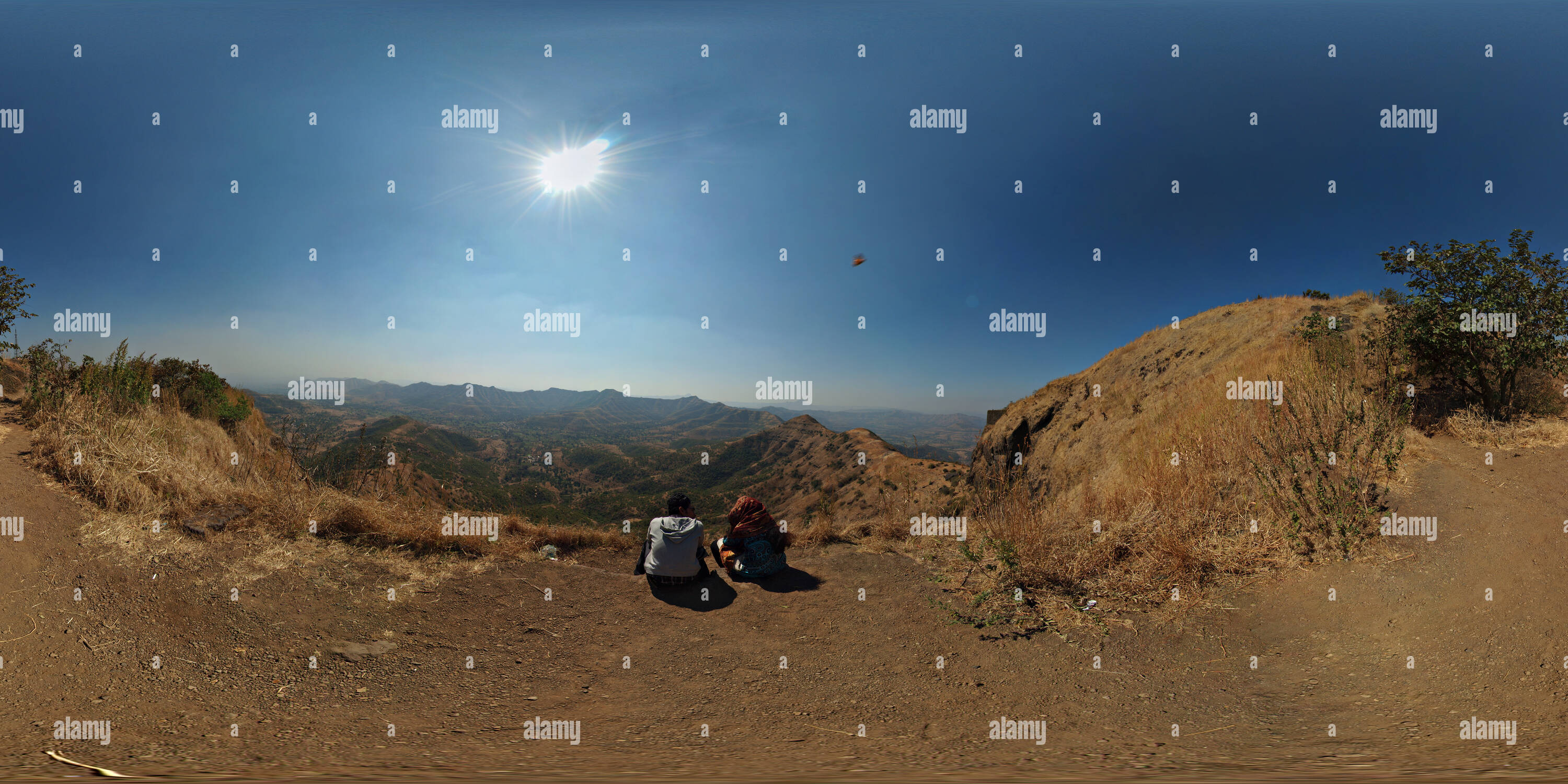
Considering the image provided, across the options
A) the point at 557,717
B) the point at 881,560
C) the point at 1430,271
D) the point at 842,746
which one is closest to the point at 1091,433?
the point at 1430,271

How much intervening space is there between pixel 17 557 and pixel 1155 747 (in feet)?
28.2

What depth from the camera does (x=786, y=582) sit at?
6.28 metres

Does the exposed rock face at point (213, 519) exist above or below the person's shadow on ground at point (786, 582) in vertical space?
above

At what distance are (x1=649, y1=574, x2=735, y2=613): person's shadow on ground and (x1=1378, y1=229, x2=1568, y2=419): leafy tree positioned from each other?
Answer: 11.0 m

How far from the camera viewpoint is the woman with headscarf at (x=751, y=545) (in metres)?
6.19

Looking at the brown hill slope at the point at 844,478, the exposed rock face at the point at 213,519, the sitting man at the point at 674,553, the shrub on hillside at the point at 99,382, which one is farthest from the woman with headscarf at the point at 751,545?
the shrub on hillside at the point at 99,382

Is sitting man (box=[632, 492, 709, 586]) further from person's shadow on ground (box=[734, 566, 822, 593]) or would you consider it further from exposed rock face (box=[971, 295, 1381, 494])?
exposed rock face (box=[971, 295, 1381, 494])

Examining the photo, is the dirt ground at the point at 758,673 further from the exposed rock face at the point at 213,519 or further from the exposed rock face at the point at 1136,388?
the exposed rock face at the point at 1136,388

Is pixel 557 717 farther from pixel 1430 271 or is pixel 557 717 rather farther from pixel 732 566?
pixel 1430 271

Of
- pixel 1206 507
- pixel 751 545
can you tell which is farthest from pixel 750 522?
pixel 1206 507

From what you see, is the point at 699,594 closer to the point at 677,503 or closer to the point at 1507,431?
the point at 677,503

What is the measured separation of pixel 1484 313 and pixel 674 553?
11.8 metres

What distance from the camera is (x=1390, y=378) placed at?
755 centimetres

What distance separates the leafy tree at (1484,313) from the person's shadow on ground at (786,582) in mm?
9964
